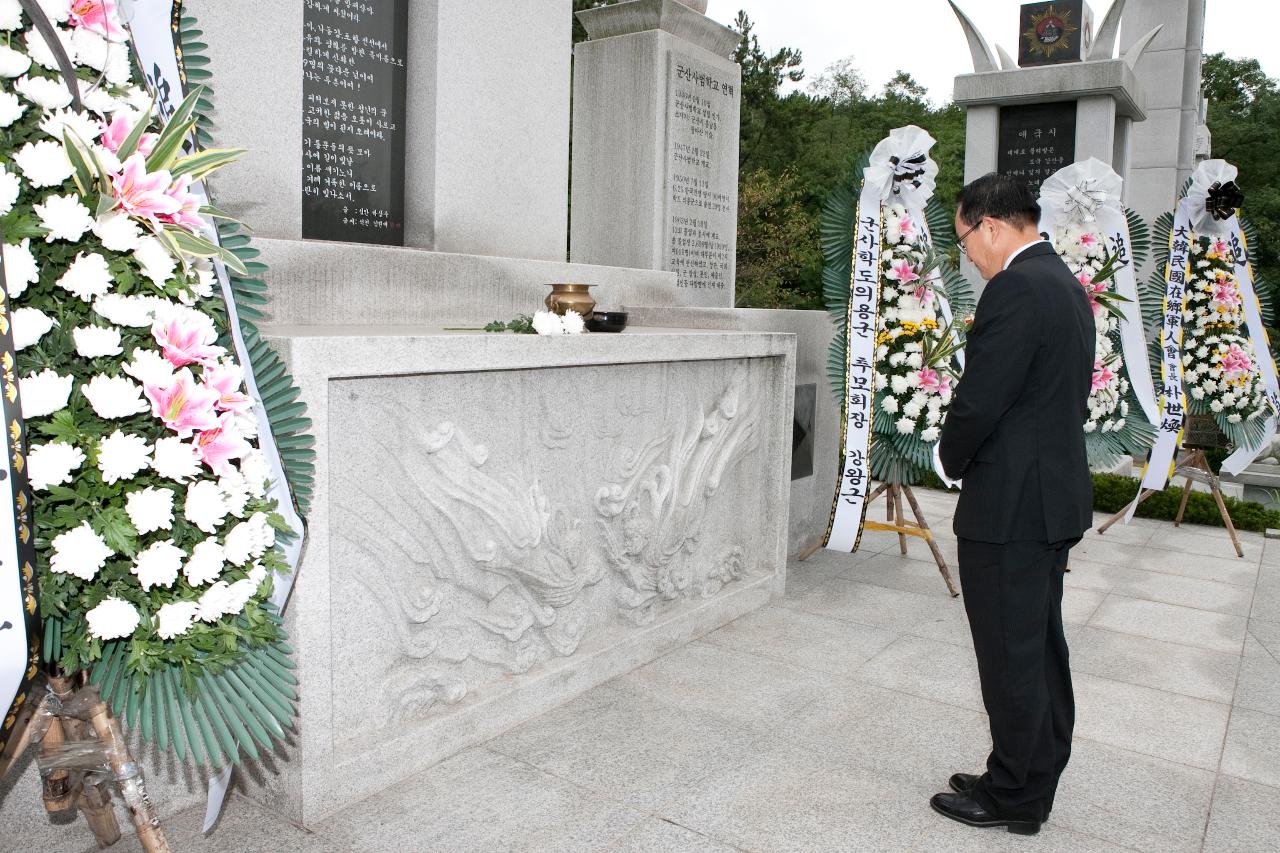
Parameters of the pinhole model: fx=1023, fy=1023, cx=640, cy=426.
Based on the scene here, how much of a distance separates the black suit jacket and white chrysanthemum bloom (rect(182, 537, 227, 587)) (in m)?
1.94

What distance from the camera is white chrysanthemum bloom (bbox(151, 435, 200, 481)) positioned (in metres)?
1.94

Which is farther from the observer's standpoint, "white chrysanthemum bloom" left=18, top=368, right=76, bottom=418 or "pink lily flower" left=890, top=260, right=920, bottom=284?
"pink lily flower" left=890, top=260, right=920, bottom=284

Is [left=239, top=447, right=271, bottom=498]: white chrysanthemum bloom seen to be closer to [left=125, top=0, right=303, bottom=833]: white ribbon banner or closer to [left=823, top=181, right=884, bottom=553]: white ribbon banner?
[left=125, top=0, right=303, bottom=833]: white ribbon banner

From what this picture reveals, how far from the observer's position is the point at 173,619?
1.97 meters

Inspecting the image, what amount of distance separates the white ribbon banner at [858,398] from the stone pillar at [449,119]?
1.64 meters

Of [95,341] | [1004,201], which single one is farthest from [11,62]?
[1004,201]

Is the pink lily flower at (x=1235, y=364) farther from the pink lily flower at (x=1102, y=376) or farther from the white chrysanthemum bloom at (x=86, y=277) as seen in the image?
the white chrysanthemum bloom at (x=86, y=277)

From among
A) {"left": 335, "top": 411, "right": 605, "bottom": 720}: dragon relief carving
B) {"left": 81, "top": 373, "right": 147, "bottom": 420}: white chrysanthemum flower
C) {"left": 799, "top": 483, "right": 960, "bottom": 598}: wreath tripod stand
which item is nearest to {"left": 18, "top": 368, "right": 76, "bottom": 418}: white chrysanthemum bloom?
{"left": 81, "top": 373, "right": 147, "bottom": 420}: white chrysanthemum flower

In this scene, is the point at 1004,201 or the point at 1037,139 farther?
the point at 1037,139

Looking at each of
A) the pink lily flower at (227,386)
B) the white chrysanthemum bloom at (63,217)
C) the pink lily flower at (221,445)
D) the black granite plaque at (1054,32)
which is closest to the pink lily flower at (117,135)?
the white chrysanthemum bloom at (63,217)

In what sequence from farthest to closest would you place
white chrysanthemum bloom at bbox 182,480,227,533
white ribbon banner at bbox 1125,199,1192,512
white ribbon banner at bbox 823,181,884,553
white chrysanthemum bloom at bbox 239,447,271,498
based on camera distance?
white ribbon banner at bbox 1125,199,1192,512
white ribbon banner at bbox 823,181,884,553
white chrysanthemum bloom at bbox 239,447,271,498
white chrysanthemum bloom at bbox 182,480,227,533

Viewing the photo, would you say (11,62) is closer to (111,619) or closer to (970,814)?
(111,619)

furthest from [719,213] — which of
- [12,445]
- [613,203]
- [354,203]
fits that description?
[12,445]

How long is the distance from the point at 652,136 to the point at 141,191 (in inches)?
186
